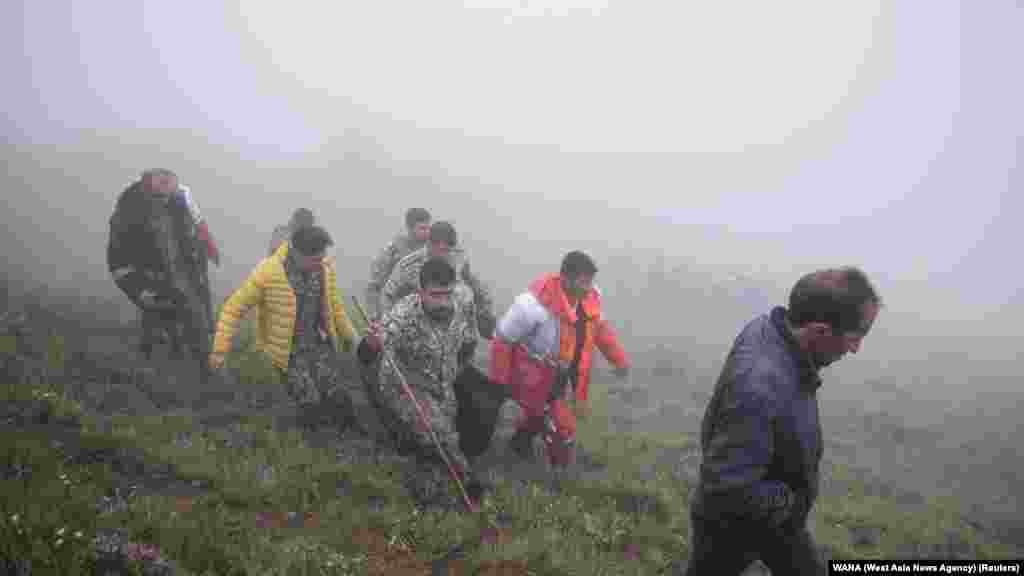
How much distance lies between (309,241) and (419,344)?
1.88 metres

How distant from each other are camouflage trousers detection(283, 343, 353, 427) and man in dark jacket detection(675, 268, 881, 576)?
5158 millimetres

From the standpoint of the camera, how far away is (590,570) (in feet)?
17.5

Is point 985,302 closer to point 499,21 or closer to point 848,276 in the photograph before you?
point 848,276

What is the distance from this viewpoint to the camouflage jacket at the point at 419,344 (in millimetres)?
6469

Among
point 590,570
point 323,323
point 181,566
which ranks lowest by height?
point 590,570

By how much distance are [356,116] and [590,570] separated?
63.2m

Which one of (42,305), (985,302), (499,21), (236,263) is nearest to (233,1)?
(499,21)

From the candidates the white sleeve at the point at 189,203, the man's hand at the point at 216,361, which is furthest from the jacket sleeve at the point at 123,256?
the man's hand at the point at 216,361

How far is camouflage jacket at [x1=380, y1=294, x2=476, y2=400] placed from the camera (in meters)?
6.47

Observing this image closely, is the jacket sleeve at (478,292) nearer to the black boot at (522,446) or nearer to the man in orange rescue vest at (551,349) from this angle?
the man in orange rescue vest at (551,349)

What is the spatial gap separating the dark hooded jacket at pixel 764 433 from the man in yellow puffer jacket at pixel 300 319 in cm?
523

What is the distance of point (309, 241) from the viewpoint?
712 cm

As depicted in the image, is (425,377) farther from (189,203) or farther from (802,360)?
(189,203)

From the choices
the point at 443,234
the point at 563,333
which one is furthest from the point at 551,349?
the point at 443,234
